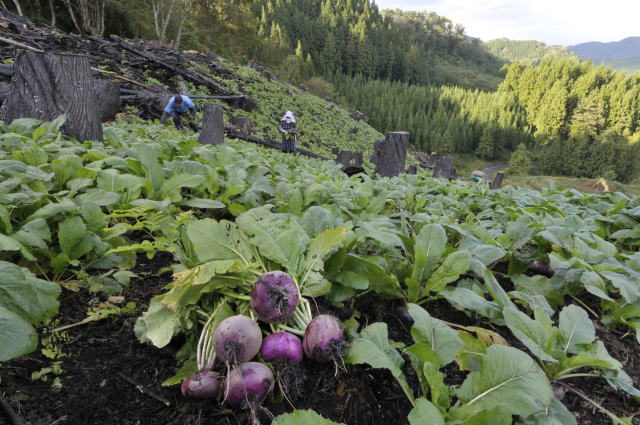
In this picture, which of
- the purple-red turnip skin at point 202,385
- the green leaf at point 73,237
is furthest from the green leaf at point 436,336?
the green leaf at point 73,237

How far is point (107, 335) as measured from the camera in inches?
48.6

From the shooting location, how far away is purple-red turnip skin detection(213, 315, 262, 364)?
0.96 m

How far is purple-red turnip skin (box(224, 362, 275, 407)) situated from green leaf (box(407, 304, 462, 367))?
0.58 meters

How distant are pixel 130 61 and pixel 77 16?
50.4 feet

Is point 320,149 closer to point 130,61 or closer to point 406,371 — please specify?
point 130,61

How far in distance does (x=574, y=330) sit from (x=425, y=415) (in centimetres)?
87

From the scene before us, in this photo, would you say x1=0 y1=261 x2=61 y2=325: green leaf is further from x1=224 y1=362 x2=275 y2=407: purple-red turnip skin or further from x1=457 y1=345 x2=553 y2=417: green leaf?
x1=457 y1=345 x2=553 y2=417: green leaf

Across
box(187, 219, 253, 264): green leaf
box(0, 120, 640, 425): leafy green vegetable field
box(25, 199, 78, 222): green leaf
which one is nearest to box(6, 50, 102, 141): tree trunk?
box(0, 120, 640, 425): leafy green vegetable field

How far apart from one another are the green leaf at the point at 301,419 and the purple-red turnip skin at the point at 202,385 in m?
0.23

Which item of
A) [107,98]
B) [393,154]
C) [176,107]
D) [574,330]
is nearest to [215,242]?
[574,330]

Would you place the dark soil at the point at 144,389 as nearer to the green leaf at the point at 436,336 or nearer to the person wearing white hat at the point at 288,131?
the green leaf at the point at 436,336

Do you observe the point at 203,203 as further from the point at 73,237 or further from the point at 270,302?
the point at 270,302

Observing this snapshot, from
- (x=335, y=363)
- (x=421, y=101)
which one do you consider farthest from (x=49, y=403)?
(x=421, y=101)

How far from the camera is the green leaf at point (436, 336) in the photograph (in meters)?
1.15
